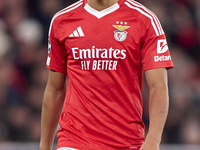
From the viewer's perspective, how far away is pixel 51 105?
3.84 m

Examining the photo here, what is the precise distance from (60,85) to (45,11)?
183 inches

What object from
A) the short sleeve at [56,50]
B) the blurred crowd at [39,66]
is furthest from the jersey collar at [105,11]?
the blurred crowd at [39,66]

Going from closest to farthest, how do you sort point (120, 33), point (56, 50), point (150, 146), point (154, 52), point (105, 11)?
point (150, 146), point (154, 52), point (120, 33), point (105, 11), point (56, 50)

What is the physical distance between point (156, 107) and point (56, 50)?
979 millimetres

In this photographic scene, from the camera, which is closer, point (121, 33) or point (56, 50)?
point (121, 33)

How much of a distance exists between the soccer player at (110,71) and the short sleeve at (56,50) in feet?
0.21

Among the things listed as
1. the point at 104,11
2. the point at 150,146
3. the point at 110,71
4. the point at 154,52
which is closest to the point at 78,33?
the point at 104,11

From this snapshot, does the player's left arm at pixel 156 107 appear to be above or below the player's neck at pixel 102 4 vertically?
below

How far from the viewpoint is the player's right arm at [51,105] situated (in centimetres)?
383

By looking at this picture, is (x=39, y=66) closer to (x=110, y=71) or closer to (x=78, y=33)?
(x=78, y=33)

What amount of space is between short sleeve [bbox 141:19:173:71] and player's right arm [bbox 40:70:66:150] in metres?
0.78

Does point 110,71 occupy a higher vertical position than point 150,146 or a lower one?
higher

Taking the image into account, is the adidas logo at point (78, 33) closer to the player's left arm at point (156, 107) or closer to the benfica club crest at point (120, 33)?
the benfica club crest at point (120, 33)

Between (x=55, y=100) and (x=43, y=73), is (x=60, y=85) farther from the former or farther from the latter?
(x=43, y=73)
